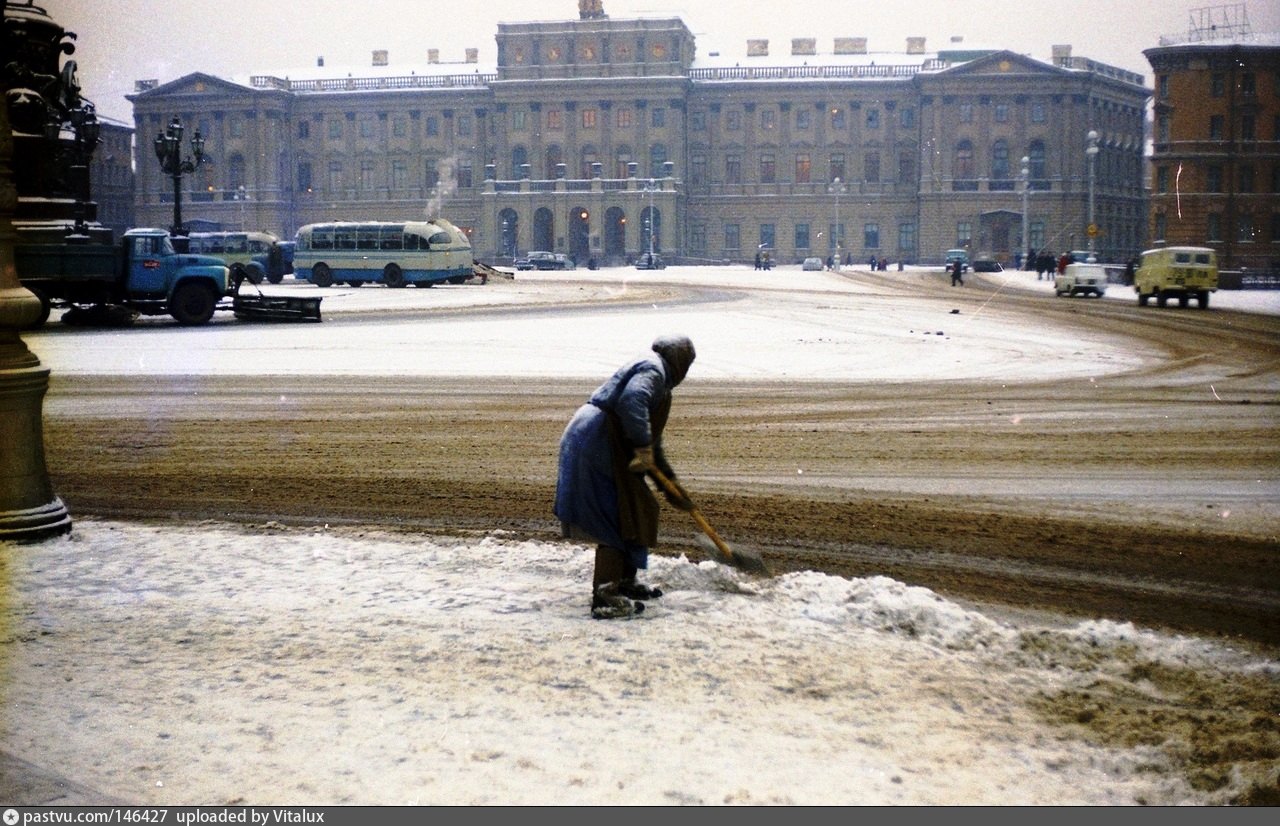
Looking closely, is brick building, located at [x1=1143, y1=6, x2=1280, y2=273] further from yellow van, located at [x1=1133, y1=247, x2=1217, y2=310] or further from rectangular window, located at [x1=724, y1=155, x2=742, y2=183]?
rectangular window, located at [x1=724, y1=155, x2=742, y2=183]

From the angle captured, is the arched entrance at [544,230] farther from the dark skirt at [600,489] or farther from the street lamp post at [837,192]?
the dark skirt at [600,489]

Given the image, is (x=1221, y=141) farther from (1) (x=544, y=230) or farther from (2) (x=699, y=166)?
(2) (x=699, y=166)

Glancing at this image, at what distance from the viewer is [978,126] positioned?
8588 cm

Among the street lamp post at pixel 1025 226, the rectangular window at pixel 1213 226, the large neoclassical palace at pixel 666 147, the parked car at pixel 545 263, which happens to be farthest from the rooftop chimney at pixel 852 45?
the rectangular window at pixel 1213 226

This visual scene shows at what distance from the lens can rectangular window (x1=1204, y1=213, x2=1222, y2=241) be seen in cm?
3609

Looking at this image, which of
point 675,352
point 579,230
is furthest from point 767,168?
point 675,352

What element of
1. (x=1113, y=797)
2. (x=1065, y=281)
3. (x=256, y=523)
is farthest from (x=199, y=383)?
(x=1065, y=281)

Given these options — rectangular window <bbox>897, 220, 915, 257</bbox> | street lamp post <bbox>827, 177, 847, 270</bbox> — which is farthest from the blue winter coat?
street lamp post <bbox>827, 177, 847, 270</bbox>

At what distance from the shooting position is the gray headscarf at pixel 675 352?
20.3 feet

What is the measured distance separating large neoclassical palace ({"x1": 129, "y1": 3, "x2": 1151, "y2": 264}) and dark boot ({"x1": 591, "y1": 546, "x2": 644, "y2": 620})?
78.4m

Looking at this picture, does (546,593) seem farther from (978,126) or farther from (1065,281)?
(978,126)

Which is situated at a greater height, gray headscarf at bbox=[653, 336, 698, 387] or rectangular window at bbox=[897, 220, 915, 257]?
rectangular window at bbox=[897, 220, 915, 257]

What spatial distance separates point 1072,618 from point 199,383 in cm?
1241

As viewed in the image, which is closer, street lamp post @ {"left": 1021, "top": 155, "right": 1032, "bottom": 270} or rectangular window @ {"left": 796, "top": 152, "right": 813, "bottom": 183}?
street lamp post @ {"left": 1021, "top": 155, "right": 1032, "bottom": 270}
